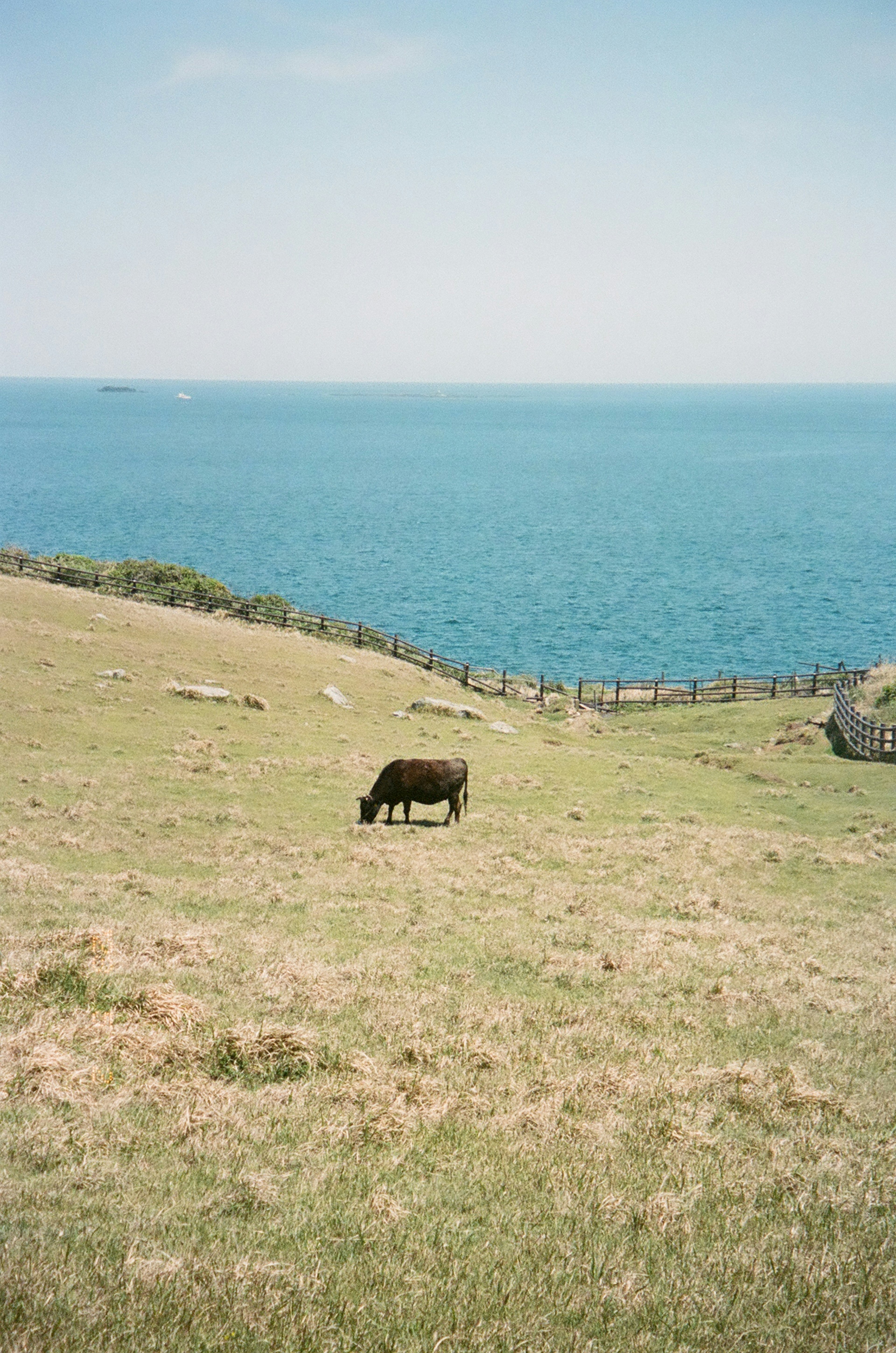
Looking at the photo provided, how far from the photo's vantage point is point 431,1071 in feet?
34.2

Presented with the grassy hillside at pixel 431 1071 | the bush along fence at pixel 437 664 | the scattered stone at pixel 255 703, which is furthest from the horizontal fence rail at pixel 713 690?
the grassy hillside at pixel 431 1071

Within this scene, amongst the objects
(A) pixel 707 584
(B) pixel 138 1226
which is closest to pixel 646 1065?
(B) pixel 138 1226

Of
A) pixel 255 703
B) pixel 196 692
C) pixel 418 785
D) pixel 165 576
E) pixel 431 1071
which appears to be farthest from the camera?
pixel 165 576

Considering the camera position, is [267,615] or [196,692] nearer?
[196,692]

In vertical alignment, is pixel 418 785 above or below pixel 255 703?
above

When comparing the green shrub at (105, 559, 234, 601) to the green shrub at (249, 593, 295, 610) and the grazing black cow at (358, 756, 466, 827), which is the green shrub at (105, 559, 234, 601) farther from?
the grazing black cow at (358, 756, 466, 827)

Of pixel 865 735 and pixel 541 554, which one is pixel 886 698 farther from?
pixel 541 554

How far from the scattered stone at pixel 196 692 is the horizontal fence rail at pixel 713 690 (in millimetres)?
20641

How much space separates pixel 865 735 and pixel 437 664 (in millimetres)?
23360

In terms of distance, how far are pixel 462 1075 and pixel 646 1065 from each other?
2.27 meters

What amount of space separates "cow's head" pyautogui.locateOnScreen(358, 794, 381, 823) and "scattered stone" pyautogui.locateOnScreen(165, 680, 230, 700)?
13.1m

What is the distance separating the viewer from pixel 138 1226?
21.8 feet

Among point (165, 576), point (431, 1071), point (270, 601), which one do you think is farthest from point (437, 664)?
point (431, 1071)

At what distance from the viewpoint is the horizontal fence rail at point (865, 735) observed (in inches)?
1391
